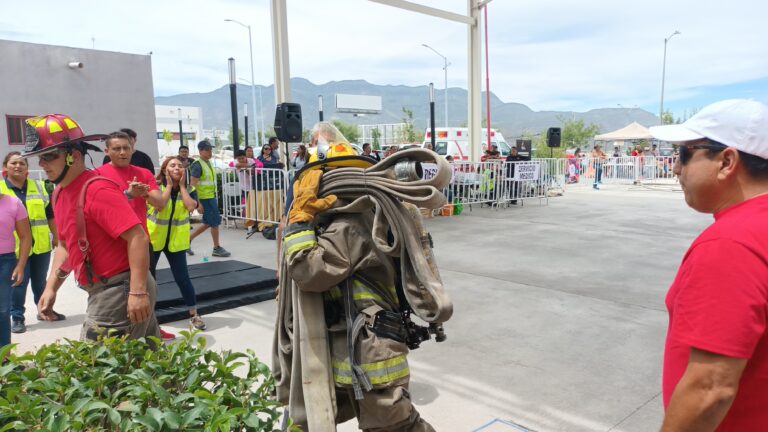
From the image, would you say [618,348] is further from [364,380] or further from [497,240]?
[497,240]

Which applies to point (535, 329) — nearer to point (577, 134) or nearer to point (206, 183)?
point (206, 183)

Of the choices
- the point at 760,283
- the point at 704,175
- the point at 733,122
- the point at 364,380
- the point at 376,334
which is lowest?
the point at 364,380

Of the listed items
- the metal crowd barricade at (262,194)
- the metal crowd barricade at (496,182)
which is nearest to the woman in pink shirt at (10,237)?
the metal crowd barricade at (262,194)

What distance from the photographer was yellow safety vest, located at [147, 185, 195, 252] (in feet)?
A: 17.8

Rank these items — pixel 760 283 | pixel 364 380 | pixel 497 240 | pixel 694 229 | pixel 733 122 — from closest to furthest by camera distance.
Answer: pixel 760 283 < pixel 733 122 < pixel 364 380 < pixel 497 240 < pixel 694 229

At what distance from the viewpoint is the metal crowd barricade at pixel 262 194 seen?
1096 centimetres

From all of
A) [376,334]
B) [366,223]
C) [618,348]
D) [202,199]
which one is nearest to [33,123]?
[366,223]

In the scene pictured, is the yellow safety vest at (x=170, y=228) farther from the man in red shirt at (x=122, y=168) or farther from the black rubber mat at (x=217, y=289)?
the man in red shirt at (x=122, y=168)

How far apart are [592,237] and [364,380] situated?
8.81 metres

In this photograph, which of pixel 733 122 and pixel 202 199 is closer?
pixel 733 122

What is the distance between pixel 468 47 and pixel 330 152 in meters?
14.5

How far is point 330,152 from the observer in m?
2.72

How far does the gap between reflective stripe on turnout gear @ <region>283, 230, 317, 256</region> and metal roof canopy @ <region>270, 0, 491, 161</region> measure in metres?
9.49

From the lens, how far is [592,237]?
1016 centimetres
